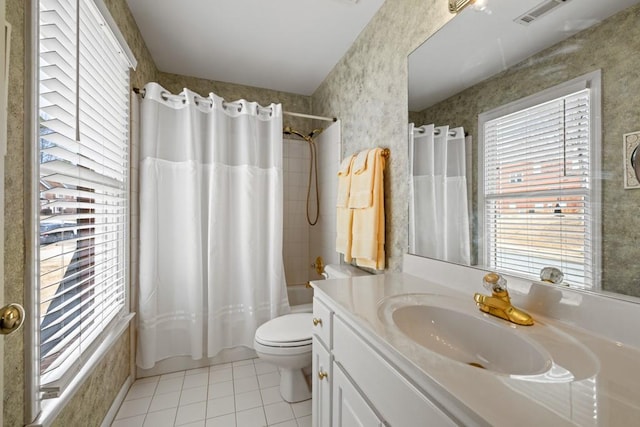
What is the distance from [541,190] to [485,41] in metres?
0.62

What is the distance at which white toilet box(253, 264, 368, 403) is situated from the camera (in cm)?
158

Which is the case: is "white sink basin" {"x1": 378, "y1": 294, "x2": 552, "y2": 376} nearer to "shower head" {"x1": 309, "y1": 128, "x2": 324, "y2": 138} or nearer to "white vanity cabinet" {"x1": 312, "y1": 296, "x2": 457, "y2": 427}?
"white vanity cabinet" {"x1": 312, "y1": 296, "x2": 457, "y2": 427}

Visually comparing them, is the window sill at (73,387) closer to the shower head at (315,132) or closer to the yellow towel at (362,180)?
the yellow towel at (362,180)

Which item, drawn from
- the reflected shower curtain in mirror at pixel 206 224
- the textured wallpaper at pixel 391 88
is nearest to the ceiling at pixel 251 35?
the textured wallpaper at pixel 391 88

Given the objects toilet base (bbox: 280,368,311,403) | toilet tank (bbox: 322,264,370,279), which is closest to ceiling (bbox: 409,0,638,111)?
toilet tank (bbox: 322,264,370,279)

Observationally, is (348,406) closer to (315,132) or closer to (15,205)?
(15,205)

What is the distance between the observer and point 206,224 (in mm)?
2051

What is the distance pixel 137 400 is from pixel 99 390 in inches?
16.1

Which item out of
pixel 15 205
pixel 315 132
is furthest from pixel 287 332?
pixel 315 132

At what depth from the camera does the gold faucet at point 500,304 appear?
2.59 ft

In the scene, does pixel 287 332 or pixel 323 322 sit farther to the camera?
pixel 287 332

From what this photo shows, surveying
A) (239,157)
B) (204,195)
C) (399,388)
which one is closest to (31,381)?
(399,388)

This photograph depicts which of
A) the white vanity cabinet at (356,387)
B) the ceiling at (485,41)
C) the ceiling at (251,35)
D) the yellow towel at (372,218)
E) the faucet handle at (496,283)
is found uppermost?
the ceiling at (251,35)

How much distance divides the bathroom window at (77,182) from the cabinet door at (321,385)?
2.92 ft
